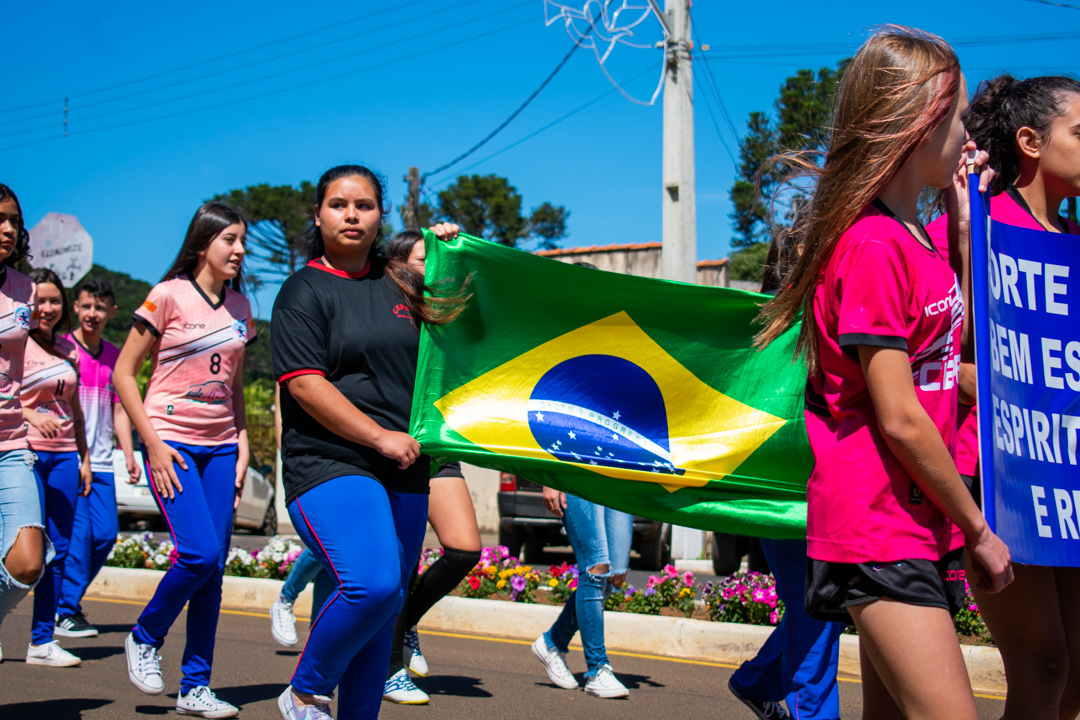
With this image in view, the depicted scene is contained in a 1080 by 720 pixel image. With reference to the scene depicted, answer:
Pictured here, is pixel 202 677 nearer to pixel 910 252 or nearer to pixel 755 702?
pixel 755 702

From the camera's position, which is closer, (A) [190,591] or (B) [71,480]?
(A) [190,591]

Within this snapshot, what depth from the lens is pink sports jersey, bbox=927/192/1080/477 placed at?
9.31 feet

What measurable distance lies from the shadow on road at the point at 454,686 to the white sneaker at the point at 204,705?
1.13 m

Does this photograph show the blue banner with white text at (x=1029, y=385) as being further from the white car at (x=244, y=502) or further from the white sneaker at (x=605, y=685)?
the white car at (x=244, y=502)

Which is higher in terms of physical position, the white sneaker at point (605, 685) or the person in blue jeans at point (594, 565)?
the person in blue jeans at point (594, 565)

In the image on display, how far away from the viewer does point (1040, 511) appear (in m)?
2.78

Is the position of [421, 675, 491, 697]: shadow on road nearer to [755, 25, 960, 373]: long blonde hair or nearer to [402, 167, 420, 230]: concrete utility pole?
[755, 25, 960, 373]: long blonde hair

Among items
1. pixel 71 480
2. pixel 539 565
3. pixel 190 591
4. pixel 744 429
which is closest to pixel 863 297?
pixel 744 429

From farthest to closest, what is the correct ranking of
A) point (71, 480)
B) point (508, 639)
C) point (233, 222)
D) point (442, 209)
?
point (442, 209)
point (508, 639)
point (71, 480)
point (233, 222)

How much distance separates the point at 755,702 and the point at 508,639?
3.21 meters

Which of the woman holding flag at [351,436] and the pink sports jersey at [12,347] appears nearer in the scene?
the woman holding flag at [351,436]

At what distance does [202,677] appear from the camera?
15.3ft

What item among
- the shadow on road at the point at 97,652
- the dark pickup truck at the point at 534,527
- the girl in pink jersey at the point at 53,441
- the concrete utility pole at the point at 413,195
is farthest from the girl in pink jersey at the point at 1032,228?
the concrete utility pole at the point at 413,195

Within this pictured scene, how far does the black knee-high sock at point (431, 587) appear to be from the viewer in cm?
Result: 493
